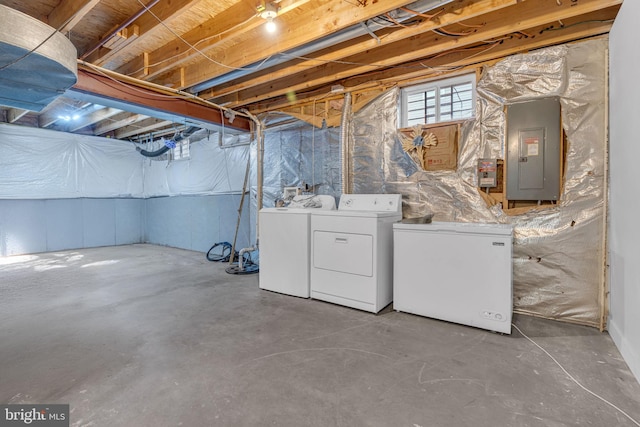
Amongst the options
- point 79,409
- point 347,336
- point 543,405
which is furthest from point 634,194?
point 79,409

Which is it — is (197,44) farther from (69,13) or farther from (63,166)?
(63,166)

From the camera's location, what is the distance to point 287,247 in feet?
11.1

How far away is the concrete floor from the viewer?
→ 1.52 metres

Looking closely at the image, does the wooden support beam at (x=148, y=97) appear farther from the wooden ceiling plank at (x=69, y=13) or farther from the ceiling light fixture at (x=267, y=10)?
the ceiling light fixture at (x=267, y=10)

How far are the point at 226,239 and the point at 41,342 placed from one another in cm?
340

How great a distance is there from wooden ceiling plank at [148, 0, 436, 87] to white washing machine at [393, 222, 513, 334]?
1707 millimetres

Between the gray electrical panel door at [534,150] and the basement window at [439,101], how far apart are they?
1.45 feet

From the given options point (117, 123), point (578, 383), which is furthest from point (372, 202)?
point (117, 123)

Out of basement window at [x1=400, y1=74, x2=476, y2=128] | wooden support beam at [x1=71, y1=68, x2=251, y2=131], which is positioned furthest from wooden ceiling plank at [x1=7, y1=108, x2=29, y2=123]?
basement window at [x1=400, y1=74, x2=476, y2=128]

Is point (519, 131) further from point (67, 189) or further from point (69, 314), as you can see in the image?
point (67, 189)

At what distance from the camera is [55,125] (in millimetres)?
6293

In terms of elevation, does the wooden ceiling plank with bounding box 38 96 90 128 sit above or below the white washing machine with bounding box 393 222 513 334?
above

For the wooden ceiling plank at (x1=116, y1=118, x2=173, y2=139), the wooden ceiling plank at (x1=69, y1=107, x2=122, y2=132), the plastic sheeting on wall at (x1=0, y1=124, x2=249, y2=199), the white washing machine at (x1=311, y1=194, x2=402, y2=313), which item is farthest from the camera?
the wooden ceiling plank at (x1=116, y1=118, x2=173, y2=139)

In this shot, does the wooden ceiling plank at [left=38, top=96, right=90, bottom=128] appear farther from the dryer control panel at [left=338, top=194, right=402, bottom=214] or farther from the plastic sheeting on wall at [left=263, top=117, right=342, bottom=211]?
the dryer control panel at [left=338, top=194, right=402, bottom=214]
